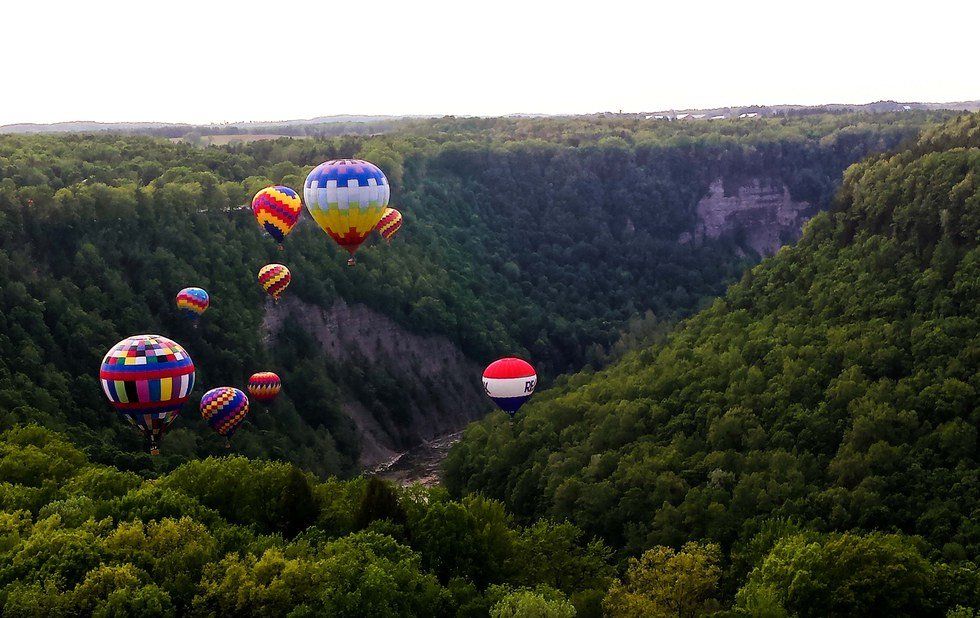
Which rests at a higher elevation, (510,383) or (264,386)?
(510,383)

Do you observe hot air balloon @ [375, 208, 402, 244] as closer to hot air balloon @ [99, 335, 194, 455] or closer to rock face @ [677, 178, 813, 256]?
hot air balloon @ [99, 335, 194, 455]

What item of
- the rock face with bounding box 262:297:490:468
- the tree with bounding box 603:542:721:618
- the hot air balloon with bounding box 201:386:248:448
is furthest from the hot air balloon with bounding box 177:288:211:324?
the tree with bounding box 603:542:721:618

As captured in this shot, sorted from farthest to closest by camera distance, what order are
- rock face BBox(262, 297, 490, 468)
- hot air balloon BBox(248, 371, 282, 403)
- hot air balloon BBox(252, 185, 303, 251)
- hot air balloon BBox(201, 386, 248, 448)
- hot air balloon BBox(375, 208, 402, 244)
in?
hot air balloon BBox(375, 208, 402, 244) < rock face BBox(262, 297, 490, 468) < hot air balloon BBox(252, 185, 303, 251) < hot air balloon BBox(248, 371, 282, 403) < hot air balloon BBox(201, 386, 248, 448)

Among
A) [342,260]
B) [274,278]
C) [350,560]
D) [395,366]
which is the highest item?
[274,278]

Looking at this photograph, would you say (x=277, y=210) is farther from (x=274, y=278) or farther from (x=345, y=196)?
(x=345, y=196)

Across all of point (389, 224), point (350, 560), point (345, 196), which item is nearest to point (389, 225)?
point (389, 224)

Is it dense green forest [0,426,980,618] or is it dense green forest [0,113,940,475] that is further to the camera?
dense green forest [0,113,940,475]
